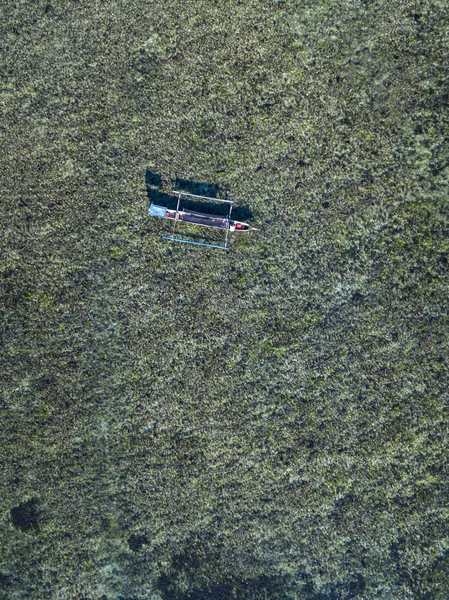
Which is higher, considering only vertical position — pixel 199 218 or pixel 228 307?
pixel 199 218

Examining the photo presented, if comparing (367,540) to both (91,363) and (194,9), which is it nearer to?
(91,363)

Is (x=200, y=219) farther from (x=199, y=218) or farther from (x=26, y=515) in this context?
(x=26, y=515)

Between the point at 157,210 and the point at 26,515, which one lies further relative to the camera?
the point at 26,515

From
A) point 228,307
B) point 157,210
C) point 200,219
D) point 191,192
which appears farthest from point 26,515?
point 191,192

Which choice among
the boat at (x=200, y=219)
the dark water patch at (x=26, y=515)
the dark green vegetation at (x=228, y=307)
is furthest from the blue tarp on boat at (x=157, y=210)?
the dark water patch at (x=26, y=515)

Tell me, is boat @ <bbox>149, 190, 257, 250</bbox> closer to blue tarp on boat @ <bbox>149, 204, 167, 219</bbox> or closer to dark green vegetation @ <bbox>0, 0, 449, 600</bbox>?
blue tarp on boat @ <bbox>149, 204, 167, 219</bbox>
